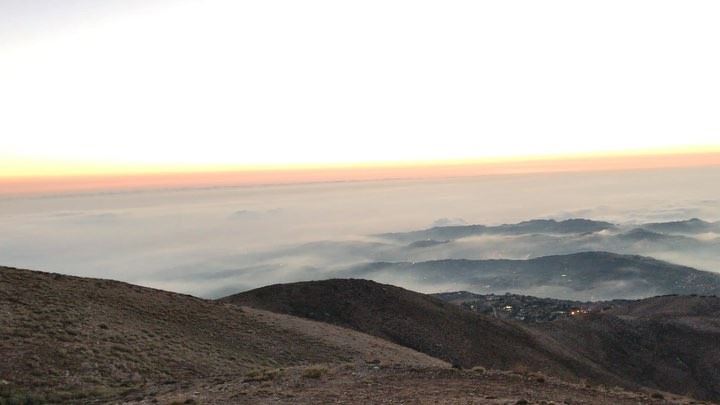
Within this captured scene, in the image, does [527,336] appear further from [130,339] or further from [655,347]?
[130,339]

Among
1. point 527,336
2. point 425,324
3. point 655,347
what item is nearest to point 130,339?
point 425,324

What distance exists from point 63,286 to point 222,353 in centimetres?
1272

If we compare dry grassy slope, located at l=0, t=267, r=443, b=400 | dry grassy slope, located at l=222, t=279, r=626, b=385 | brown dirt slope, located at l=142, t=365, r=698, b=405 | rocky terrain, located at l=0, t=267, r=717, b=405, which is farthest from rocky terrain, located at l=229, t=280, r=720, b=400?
brown dirt slope, located at l=142, t=365, r=698, b=405

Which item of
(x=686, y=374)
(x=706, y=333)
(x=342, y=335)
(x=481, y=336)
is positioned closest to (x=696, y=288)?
(x=706, y=333)

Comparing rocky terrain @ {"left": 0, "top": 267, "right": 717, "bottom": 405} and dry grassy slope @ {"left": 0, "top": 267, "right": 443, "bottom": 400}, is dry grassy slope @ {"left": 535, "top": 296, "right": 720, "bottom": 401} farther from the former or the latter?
dry grassy slope @ {"left": 0, "top": 267, "right": 443, "bottom": 400}

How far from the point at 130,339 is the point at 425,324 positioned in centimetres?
3028

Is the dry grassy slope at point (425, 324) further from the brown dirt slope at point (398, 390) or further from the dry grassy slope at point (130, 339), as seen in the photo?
the brown dirt slope at point (398, 390)

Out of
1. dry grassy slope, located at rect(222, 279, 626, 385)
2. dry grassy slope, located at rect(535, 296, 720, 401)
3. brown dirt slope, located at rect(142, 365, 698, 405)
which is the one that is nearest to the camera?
brown dirt slope, located at rect(142, 365, 698, 405)

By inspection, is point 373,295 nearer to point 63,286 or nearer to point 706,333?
point 63,286

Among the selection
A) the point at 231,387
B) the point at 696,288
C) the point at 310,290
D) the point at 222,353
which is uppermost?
the point at 231,387

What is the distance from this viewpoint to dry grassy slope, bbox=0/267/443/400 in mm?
20328

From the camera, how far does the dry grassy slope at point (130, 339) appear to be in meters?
20.3

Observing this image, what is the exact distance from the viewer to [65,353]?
71.8 feet

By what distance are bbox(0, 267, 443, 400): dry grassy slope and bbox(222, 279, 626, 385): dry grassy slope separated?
10.8 meters
